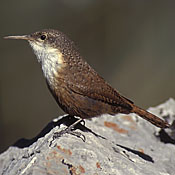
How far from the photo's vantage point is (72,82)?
4.18 meters

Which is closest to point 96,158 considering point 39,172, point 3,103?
point 39,172

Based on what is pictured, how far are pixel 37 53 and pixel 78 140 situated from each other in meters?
1.15

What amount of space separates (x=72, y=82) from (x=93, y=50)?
5842 mm

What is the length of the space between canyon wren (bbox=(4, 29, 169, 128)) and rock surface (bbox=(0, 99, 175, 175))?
0.92ft

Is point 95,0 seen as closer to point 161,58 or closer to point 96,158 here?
point 161,58

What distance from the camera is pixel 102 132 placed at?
4.98 m

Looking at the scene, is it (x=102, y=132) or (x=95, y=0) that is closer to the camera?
(x=102, y=132)

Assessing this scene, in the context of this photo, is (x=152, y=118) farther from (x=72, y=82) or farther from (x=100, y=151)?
(x=72, y=82)

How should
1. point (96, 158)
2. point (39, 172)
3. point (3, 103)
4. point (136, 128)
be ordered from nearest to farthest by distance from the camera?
1. point (39, 172)
2. point (96, 158)
3. point (136, 128)
4. point (3, 103)

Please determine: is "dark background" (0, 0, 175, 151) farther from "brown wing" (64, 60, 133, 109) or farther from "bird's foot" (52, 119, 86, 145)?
"bird's foot" (52, 119, 86, 145)

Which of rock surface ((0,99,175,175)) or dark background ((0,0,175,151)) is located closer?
rock surface ((0,99,175,175))

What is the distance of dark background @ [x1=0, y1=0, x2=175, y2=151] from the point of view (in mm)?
9273

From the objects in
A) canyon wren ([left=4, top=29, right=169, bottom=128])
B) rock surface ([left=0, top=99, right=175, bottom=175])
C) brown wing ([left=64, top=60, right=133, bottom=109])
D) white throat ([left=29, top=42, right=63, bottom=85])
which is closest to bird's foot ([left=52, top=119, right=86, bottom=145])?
rock surface ([left=0, top=99, right=175, bottom=175])

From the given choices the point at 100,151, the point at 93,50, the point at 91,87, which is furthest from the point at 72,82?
the point at 93,50
